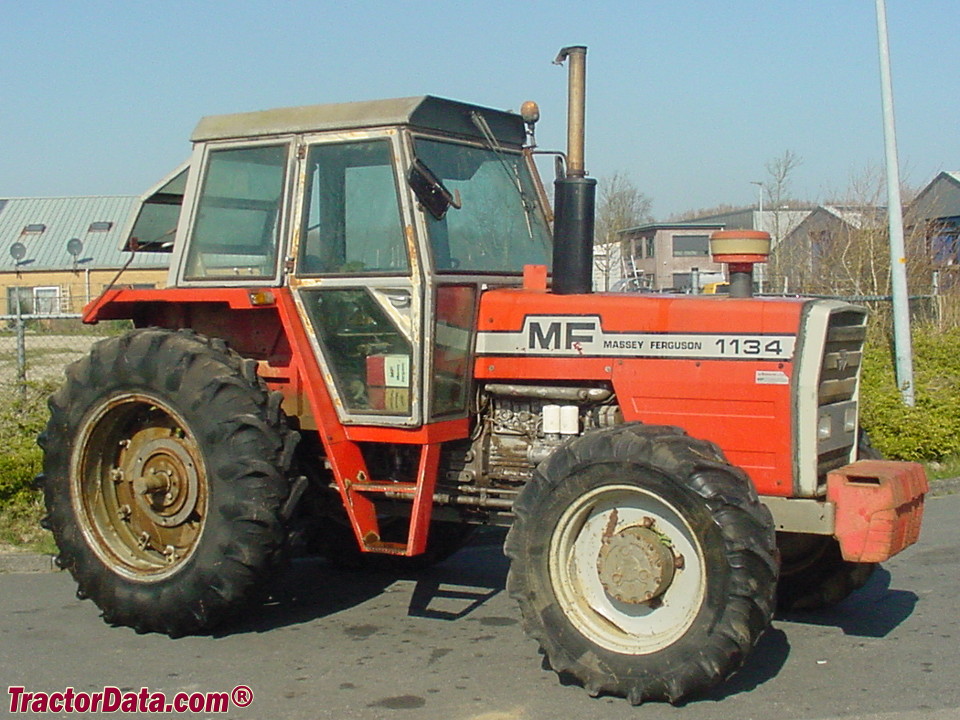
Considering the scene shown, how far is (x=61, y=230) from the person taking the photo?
47.7 metres

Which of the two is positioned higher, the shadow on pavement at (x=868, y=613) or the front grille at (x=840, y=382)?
the front grille at (x=840, y=382)

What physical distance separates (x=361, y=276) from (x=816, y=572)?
110 inches

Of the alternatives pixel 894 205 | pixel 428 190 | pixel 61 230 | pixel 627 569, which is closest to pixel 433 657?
pixel 627 569

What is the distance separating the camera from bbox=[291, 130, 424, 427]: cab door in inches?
232

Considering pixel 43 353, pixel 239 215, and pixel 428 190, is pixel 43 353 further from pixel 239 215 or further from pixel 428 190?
pixel 428 190

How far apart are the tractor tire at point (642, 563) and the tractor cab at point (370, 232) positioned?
1.01m

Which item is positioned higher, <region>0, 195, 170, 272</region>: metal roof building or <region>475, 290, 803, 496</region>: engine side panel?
<region>0, 195, 170, 272</region>: metal roof building

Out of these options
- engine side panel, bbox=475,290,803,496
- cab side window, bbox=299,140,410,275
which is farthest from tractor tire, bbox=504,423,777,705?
cab side window, bbox=299,140,410,275

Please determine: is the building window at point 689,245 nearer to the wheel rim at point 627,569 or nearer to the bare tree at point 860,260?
the bare tree at point 860,260

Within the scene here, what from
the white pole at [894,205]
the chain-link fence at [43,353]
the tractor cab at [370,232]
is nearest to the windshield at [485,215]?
the tractor cab at [370,232]

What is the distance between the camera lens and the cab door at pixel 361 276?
5883mm

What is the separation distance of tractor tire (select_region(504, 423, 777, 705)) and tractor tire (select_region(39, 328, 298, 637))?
1.36 metres

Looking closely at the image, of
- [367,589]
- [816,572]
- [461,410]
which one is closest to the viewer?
[461,410]

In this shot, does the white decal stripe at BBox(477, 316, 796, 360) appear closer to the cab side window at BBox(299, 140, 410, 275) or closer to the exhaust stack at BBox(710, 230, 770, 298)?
the exhaust stack at BBox(710, 230, 770, 298)
